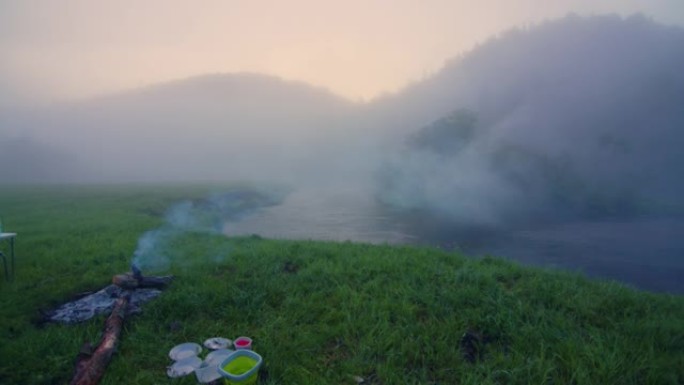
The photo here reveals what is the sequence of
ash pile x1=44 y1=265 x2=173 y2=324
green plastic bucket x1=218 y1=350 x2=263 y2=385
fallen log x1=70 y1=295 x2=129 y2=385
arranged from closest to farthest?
green plastic bucket x1=218 y1=350 x2=263 y2=385
fallen log x1=70 y1=295 x2=129 y2=385
ash pile x1=44 y1=265 x2=173 y2=324

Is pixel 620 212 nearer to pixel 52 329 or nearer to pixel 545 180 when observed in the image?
pixel 545 180

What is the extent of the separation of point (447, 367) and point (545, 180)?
217ft

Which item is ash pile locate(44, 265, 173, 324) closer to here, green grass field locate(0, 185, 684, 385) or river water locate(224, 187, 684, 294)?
green grass field locate(0, 185, 684, 385)

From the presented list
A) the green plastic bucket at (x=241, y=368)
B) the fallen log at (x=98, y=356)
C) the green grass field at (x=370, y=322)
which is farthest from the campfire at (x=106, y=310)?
the green plastic bucket at (x=241, y=368)

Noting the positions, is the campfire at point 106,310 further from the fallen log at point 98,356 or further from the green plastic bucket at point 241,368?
the green plastic bucket at point 241,368

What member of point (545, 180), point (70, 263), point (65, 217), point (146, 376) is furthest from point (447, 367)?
point (545, 180)

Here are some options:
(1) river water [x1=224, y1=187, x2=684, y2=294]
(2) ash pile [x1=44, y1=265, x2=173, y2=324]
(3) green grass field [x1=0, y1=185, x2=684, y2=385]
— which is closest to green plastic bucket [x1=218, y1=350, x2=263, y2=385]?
(3) green grass field [x1=0, y1=185, x2=684, y2=385]

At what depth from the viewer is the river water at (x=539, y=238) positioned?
60.6 ft

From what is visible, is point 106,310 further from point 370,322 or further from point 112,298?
point 370,322

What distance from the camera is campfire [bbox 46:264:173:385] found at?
516cm

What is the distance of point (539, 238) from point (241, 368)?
2589cm

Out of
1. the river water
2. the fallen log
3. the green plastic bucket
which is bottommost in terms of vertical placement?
the river water

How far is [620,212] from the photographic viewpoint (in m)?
44.5

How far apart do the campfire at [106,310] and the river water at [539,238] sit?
1244cm
